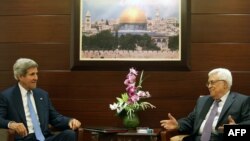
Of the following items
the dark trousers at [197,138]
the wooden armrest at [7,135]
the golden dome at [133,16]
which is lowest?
the dark trousers at [197,138]

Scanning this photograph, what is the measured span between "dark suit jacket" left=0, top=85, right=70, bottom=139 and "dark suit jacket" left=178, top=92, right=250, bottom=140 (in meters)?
1.30

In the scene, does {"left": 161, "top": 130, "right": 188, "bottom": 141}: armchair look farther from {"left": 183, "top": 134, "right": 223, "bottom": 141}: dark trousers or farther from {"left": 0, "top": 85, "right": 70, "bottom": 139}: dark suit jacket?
{"left": 0, "top": 85, "right": 70, "bottom": 139}: dark suit jacket

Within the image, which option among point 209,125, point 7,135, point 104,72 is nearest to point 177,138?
point 209,125

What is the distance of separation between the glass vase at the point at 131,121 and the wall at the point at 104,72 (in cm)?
40

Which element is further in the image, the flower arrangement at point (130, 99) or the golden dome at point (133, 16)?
the golden dome at point (133, 16)

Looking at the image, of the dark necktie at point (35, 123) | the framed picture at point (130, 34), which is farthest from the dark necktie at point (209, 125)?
the dark necktie at point (35, 123)

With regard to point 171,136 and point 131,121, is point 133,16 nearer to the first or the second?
point 131,121

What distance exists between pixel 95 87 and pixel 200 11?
1.52m

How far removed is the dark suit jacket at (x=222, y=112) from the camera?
423 cm

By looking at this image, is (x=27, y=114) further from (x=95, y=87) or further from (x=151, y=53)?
(x=151, y=53)

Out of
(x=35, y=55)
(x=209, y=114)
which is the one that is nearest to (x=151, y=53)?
(x=209, y=114)

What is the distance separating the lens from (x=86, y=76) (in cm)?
503

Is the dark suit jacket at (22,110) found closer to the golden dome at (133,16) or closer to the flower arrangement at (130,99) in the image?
the flower arrangement at (130,99)

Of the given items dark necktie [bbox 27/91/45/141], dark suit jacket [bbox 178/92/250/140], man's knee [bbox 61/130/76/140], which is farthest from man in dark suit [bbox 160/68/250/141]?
dark necktie [bbox 27/91/45/141]
